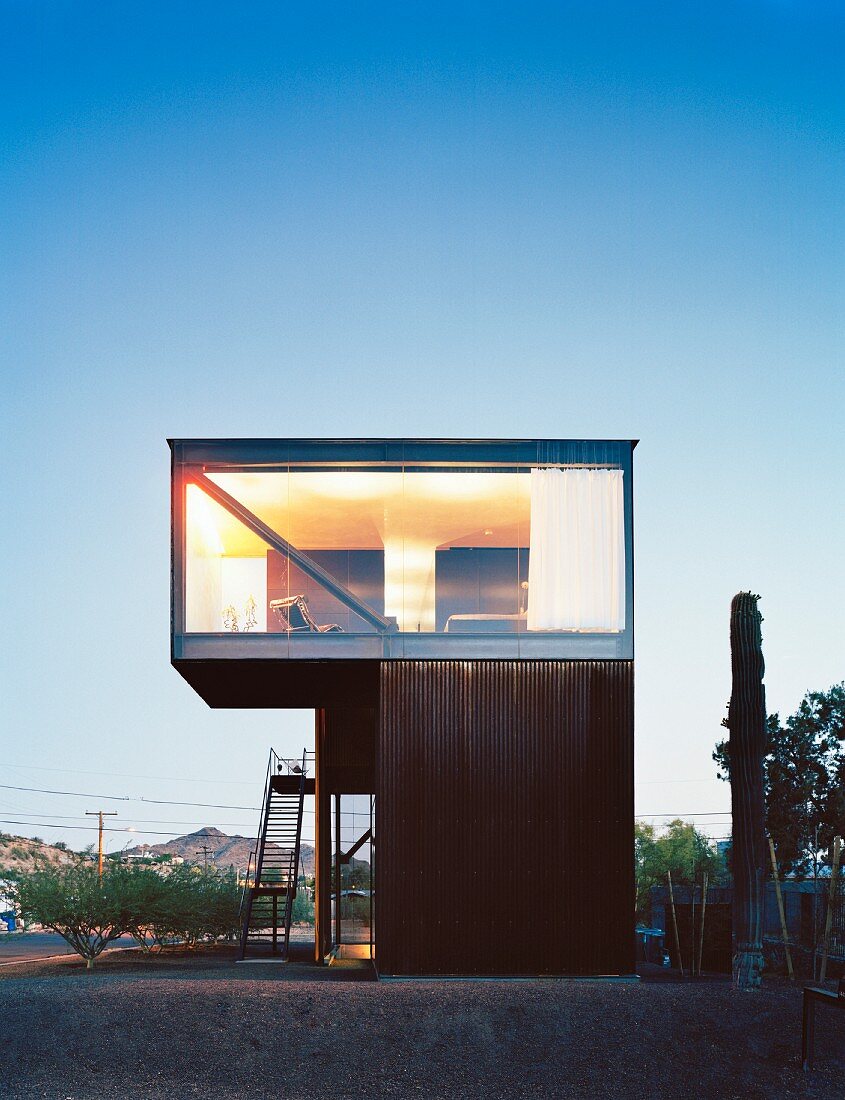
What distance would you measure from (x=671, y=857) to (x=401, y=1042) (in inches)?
1295

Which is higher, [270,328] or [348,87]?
[348,87]

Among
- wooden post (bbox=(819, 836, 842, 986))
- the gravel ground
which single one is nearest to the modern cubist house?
the gravel ground

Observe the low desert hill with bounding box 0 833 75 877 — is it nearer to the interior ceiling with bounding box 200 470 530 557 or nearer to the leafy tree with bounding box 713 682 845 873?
the leafy tree with bounding box 713 682 845 873

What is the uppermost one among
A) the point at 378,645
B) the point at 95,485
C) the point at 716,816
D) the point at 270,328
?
the point at 270,328

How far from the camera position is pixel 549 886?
14.1 meters

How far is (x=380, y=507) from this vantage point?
48.6 feet

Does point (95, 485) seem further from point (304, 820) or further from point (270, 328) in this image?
point (304, 820)

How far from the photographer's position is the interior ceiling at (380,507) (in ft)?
48.4

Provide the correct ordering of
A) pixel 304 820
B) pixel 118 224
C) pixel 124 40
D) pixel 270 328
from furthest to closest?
pixel 270 328 → pixel 118 224 → pixel 304 820 → pixel 124 40

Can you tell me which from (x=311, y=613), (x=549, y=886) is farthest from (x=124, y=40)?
(x=549, y=886)

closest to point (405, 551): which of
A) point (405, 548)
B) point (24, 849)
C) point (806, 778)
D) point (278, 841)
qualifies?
point (405, 548)

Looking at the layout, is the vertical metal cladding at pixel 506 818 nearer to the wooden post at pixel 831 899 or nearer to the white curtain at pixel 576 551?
the white curtain at pixel 576 551

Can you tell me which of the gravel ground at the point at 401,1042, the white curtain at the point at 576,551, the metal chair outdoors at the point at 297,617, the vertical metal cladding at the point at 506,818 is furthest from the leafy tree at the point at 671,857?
the gravel ground at the point at 401,1042

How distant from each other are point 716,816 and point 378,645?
39170mm
